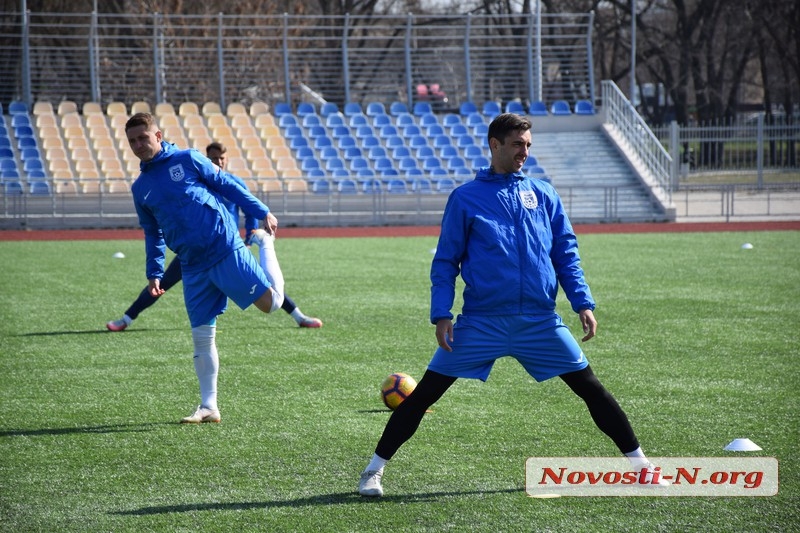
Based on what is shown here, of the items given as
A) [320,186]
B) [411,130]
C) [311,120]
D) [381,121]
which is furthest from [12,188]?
[411,130]

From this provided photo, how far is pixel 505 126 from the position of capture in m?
4.97

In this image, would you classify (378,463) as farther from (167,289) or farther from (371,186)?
(371,186)

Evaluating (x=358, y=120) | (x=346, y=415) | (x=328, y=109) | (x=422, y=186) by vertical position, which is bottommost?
(x=422, y=186)

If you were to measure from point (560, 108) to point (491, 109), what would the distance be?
2.29 m

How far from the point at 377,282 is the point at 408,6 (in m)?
34.7

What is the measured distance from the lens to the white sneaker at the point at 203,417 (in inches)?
267

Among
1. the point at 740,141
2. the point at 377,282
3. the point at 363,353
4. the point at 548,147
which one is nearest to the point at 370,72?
the point at 548,147

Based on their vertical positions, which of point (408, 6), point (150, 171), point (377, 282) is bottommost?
point (377, 282)

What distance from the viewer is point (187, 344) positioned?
32.4ft

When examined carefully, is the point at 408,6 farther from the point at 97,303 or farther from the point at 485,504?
the point at 485,504

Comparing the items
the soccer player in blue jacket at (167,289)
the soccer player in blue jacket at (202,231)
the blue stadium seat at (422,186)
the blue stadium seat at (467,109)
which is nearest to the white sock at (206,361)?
the soccer player in blue jacket at (202,231)

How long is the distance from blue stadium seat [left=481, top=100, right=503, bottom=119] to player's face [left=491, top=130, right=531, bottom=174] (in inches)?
1118

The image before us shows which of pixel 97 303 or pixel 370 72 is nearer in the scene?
pixel 97 303

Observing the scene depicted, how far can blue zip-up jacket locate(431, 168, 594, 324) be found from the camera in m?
5.01
